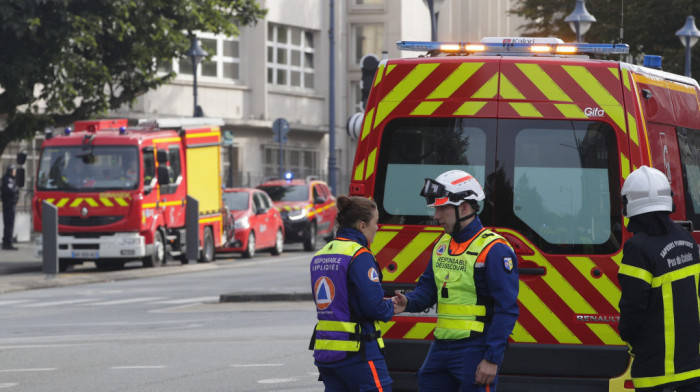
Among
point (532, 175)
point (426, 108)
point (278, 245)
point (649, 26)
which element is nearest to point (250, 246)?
point (278, 245)

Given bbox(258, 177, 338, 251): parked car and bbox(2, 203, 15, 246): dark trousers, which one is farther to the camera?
bbox(258, 177, 338, 251): parked car

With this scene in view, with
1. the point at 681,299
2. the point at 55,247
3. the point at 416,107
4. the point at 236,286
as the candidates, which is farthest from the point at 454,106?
the point at 55,247

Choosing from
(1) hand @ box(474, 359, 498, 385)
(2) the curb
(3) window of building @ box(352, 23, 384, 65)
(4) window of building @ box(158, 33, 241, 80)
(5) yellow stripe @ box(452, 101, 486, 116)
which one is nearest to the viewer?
(1) hand @ box(474, 359, 498, 385)

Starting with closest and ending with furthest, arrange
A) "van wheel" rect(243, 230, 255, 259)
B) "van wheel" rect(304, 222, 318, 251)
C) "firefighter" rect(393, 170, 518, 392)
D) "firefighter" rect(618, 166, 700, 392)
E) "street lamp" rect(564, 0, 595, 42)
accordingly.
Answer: "firefighter" rect(618, 166, 700, 392) → "firefighter" rect(393, 170, 518, 392) → "street lamp" rect(564, 0, 595, 42) → "van wheel" rect(243, 230, 255, 259) → "van wheel" rect(304, 222, 318, 251)

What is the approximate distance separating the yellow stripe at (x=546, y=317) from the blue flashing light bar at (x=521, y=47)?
1.58 meters

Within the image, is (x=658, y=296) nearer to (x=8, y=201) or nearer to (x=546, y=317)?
(x=546, y=317)

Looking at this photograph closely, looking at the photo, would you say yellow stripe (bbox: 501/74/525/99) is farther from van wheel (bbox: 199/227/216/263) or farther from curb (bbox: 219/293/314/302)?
van wheel (bbox: 199/227/216/263)

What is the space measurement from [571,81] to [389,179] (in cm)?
124

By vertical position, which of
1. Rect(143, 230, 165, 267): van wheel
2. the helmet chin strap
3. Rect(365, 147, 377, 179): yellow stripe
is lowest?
Rect(143, 230, 165, 267): van wheel

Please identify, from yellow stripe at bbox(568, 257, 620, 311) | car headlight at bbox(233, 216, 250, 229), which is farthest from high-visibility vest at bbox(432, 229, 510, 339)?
car headlight at bbox(233, 216, 250, 229)

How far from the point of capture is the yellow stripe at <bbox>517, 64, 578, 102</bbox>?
8.62 m

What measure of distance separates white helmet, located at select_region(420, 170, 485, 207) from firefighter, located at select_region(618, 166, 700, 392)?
0.87m

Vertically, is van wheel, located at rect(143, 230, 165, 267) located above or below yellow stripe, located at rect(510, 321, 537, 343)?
below

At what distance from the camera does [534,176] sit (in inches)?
336
